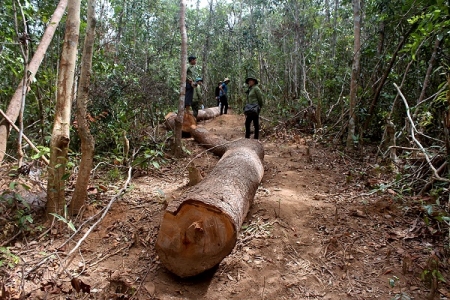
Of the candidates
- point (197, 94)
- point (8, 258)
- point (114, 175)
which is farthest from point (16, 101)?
point (197, 94)

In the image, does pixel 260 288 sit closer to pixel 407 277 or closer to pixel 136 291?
pixel 136 291

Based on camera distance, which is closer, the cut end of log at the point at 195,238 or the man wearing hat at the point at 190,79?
the cut end of log at the point at 195,238

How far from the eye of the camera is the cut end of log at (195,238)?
302 centimetres

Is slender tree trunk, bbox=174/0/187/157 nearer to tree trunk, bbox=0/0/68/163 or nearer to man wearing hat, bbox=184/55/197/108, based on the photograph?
man wearing hat, bbox=184/55/197/108

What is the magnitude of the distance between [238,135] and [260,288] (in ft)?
23.3

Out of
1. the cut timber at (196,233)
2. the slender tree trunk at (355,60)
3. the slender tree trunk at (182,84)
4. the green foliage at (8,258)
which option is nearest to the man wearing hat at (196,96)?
the slender tree trunk at (182,84)

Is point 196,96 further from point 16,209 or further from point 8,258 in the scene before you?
point 8,258

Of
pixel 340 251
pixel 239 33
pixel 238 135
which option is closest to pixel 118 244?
pixel 340 251

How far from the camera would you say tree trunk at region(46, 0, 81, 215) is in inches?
150

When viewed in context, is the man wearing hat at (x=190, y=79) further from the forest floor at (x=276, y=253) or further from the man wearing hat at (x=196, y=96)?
the forest floor at (x=276, y=253)

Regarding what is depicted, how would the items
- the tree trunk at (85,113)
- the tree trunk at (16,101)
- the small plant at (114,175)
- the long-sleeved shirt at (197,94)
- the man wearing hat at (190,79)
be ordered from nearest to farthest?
1. the tree trunk at (85,113)
2. the tree trunk at (16,101)
3. the small plant at (114,175)
4. the man wearing hat at (190,79)
5. the long-sleeved shirt at (197,94)

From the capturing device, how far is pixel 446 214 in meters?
3.29

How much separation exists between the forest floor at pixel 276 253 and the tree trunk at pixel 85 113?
26 centimetres

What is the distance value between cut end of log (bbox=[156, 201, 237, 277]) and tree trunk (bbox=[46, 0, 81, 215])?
168cm
